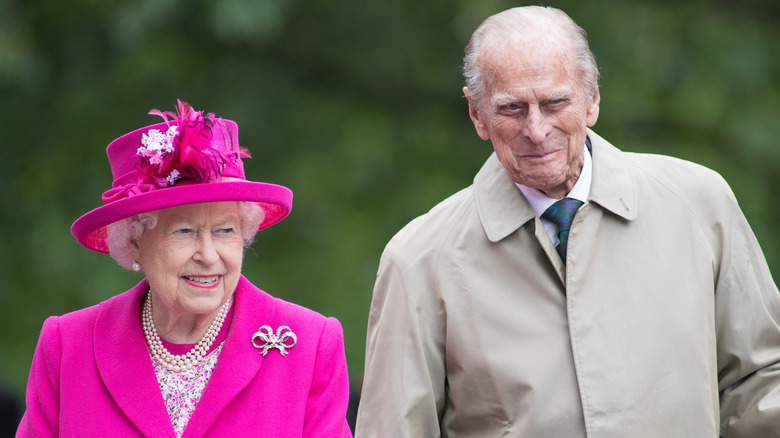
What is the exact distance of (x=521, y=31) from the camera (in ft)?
11.8

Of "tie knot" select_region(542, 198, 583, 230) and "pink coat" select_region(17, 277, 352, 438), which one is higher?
"tie knot" select_region(542, 198, 583, 230)

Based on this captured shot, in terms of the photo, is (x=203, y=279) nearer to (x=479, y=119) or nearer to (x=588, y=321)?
(x=479, y=119)

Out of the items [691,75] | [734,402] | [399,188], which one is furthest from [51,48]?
[734,402]

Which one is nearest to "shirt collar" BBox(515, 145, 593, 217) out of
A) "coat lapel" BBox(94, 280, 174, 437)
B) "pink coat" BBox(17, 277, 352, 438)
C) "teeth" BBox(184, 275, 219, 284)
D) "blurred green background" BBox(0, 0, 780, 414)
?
"pink coat" BBox(17, 277, 352, 438)

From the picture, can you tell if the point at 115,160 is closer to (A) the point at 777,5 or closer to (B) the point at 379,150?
(B) the point at 379,150

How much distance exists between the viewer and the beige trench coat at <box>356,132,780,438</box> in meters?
3.53

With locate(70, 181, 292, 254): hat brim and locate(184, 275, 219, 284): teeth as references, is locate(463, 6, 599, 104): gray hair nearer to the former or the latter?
locate(70, 181, 292, 254): hat brim

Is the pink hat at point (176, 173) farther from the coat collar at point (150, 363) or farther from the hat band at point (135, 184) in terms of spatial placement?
the coat collar at point (150, 363)

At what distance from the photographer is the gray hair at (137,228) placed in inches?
→ 147

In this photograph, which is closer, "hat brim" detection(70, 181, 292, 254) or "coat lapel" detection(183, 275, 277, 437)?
"hat brim" detection(70, 181, 292, 254)

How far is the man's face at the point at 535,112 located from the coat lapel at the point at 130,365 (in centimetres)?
125

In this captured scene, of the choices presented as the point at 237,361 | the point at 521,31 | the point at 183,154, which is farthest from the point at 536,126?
the point at 237,361

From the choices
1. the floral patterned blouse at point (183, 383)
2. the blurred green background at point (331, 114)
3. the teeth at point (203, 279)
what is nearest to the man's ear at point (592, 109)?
the teeth at point (203, 279)

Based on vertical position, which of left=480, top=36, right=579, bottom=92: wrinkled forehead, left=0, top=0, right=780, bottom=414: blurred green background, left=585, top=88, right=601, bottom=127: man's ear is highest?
left=0, top=0, right=780, bottom=414: blurred green background
